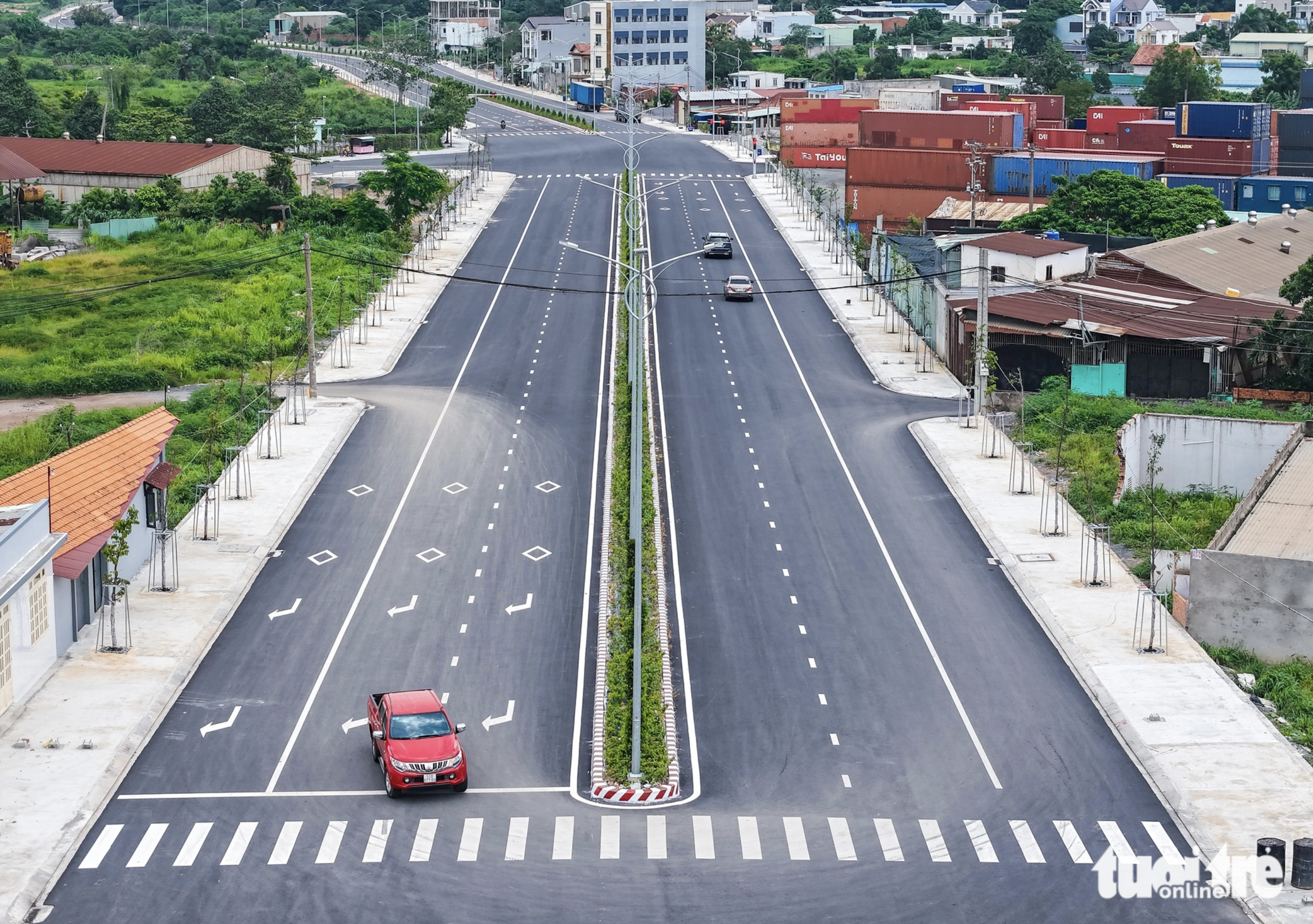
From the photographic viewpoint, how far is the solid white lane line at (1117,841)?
35.2 metres

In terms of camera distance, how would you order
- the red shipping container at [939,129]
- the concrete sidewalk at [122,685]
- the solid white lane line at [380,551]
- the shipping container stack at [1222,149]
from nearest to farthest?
the concrete sidewalk at [122,685]
the solid white lane line at [380,551]
the shipping container stack at [1222,149]
the red shipping container at [939,129]

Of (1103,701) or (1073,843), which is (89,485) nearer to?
(1103,701)

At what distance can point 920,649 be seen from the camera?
1852 inches

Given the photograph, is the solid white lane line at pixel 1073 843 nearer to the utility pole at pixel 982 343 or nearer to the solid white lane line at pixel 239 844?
the solid white lane line at pixel 239 844

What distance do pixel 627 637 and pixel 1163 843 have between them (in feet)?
51.9

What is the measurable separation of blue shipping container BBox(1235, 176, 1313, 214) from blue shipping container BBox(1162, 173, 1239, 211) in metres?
0.36

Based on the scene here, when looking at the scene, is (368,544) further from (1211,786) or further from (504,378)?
(1211,786)

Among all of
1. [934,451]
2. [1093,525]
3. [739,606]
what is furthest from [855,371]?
[739,606]

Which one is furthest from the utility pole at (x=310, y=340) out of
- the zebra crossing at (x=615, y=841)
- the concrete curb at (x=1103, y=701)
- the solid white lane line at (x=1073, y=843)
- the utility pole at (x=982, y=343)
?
the solid white lane line at (x=1073, y=843)

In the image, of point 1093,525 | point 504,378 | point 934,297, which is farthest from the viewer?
point 934,297

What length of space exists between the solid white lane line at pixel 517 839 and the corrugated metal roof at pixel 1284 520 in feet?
73.2

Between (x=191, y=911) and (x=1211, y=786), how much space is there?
22454 millimetres

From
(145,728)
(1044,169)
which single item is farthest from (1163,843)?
(1044,169)

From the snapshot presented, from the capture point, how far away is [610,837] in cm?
3603
